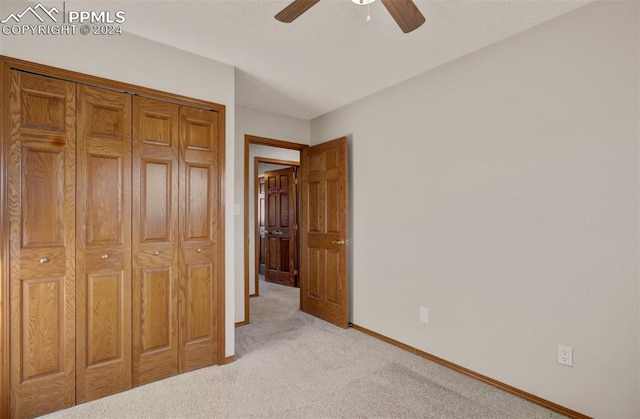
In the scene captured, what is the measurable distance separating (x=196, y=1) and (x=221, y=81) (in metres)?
0.86

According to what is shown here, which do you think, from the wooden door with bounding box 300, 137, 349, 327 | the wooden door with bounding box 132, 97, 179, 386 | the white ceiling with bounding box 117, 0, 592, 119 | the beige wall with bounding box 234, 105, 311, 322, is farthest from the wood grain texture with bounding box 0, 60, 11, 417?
the wooden door with bounding box 300, 137, 349, 327

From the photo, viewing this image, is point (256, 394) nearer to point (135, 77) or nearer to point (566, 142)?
point (135, 77)

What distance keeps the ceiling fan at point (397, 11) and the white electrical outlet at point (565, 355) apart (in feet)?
7.13

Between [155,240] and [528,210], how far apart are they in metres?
2.71

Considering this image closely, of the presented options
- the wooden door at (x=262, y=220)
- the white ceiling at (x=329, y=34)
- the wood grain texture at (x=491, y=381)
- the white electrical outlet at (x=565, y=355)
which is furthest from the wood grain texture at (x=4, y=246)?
the wooden door at (x=262, y=220)

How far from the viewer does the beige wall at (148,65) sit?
213 centimetres

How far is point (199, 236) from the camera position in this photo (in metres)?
Answer: 2.73

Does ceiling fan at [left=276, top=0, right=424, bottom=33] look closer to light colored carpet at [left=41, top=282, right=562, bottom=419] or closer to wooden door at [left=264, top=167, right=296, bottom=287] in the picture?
light colored carpet at [left=41, top=282, right=562, bottom=419]

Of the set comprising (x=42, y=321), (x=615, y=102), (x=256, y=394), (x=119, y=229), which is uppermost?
(x=615, y=102)

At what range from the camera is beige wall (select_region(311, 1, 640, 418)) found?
196 cm

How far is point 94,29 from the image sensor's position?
228cm

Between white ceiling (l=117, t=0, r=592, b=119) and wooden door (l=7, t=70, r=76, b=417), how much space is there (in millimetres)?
803

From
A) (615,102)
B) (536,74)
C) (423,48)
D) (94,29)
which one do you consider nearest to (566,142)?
(615,102)

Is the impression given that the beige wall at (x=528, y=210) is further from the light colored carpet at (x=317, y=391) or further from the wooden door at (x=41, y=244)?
the wooden door at (x=41, y=244)
